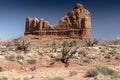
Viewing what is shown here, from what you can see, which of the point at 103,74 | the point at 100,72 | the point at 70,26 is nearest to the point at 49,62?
the point at 100,72

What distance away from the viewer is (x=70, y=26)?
101125 millimetres

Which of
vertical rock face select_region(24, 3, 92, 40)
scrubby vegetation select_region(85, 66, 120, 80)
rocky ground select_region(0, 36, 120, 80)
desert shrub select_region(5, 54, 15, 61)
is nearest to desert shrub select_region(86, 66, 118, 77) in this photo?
scrubby vegetation select_region(85, 66, 120, 80)

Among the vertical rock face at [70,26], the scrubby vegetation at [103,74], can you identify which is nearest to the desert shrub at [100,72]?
the scrubby vegetation at [103,74]

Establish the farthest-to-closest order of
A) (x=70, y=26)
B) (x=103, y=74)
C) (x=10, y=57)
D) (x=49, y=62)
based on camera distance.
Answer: (x=70, y=26), (x=10, y=57), (x=49, y=62), (x=103, y=74)

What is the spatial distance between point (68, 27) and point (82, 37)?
317 inches

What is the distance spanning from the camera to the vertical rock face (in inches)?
3848

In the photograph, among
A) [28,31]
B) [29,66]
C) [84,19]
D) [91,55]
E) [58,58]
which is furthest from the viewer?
[28,31]

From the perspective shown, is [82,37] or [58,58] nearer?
[58,58]

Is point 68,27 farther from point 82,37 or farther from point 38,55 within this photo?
point 38,55

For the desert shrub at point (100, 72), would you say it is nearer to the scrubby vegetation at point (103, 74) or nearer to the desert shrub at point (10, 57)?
the scrubby vegetation at point (103, 74)

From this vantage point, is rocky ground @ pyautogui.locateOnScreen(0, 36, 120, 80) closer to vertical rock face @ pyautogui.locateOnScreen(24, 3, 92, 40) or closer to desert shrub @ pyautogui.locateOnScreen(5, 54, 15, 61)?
desert shrub @ pyautogui.locateOnScreen(5, 54, 15, 61)

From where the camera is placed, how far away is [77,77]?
1755cm

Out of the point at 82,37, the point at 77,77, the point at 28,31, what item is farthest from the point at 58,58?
the point at 28,31

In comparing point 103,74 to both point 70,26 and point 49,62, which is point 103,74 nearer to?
point 49,62
